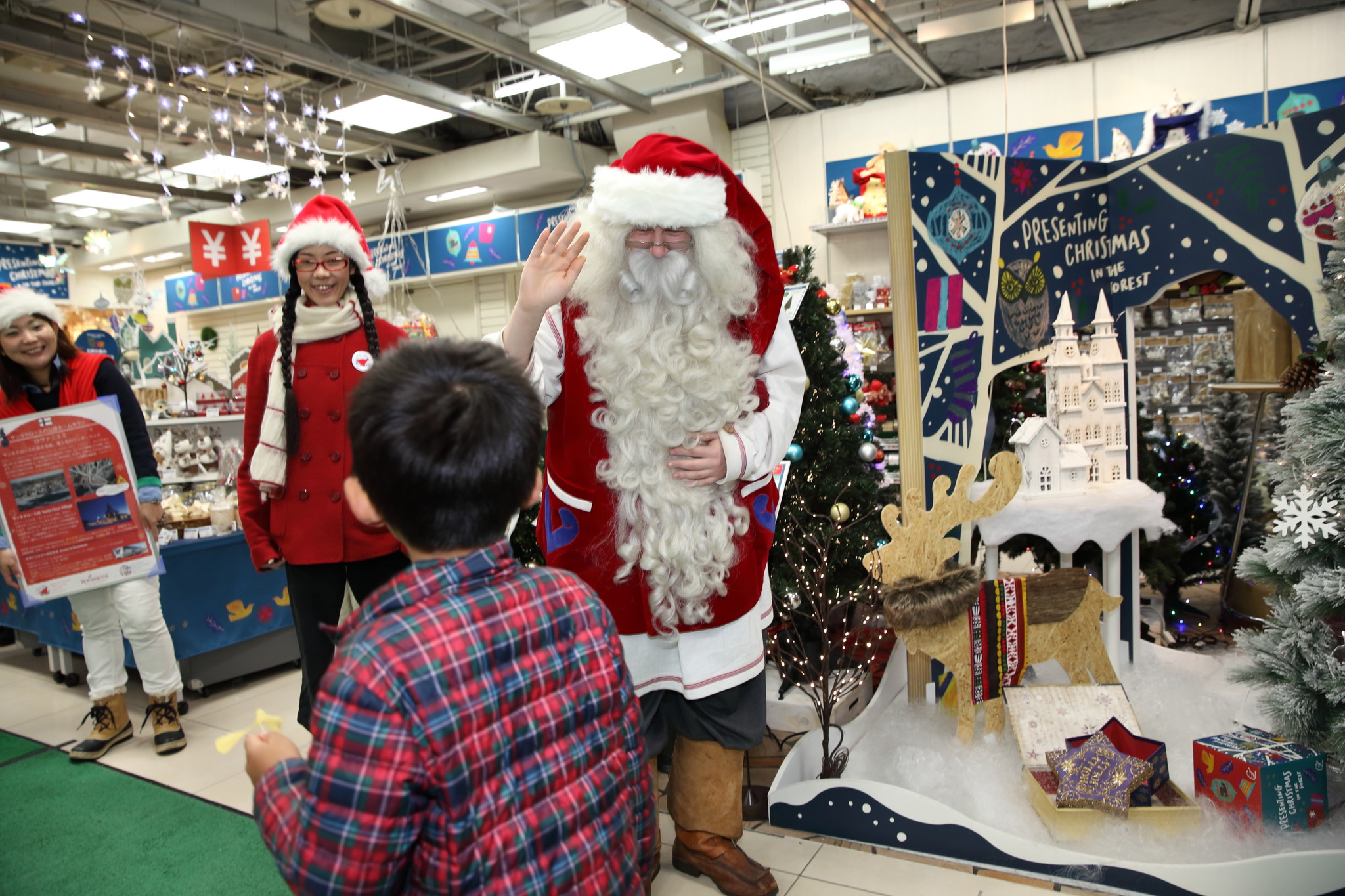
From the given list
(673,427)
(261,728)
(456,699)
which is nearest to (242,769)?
(673,427)

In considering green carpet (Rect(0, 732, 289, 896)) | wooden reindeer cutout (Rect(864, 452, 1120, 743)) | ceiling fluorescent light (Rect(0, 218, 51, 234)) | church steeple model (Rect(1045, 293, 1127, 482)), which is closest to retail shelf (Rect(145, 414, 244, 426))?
green carpet (Rect(0, 732, 289, 896))

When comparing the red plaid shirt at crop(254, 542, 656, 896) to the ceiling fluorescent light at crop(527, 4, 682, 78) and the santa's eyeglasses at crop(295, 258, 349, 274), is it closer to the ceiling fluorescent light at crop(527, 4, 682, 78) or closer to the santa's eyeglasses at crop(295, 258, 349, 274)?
the santa's eyeglasses at crop(295, 258, 349, 274)

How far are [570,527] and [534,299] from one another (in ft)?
1.67

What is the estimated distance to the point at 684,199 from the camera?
6.11 ft

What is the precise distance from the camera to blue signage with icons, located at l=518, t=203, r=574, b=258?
23.7ft

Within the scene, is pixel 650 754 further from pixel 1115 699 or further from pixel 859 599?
pixel 1115 699

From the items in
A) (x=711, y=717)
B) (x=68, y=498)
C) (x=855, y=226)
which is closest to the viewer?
(x=711, y=717)

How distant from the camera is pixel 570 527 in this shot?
1896 millimetres

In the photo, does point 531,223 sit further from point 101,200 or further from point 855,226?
point 101,200

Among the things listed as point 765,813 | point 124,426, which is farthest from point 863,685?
point 124,426

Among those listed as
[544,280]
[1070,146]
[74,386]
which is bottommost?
[74,386]

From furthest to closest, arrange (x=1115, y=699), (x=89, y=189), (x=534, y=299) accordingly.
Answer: (x=89, y=189), (x=1115, y=699), (x=534, y=299)

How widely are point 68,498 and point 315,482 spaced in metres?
1.25

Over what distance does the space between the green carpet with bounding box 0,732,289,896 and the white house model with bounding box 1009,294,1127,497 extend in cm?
251
